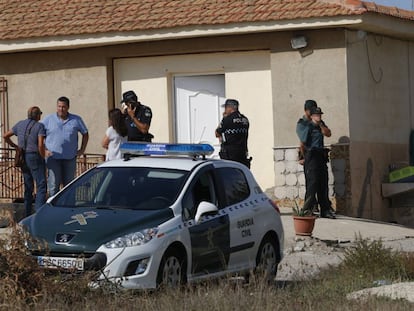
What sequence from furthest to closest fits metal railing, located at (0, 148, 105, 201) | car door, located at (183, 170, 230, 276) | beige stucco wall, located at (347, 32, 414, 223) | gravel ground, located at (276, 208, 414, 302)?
metal railing, located at (0, 148, 105, 201) < beige stucco wall, located at (347, 32, 414, 223) < car door, located at (183, 170, 230, 276) < gravel ground, located at (276, 208, 414, 302)

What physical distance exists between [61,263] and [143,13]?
10.2 m

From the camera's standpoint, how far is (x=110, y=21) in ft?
64.3

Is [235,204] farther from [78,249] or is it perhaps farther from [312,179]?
[312,179]

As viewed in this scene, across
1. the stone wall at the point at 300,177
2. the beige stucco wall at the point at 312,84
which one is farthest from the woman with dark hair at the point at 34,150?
the beige stucco wall at the point at 312,84

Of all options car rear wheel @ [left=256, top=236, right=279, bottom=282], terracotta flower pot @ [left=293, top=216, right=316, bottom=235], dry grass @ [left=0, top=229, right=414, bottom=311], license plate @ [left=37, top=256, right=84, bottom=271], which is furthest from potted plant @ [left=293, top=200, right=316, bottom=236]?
license plate @ [left=37, top=256, right=84, bottom=271]

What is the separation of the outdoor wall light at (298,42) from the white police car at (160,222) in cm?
650

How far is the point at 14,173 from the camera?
1980 cm

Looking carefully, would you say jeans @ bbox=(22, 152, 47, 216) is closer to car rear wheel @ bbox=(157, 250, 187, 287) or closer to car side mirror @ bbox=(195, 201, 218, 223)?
car side mirror @ bbox=(195, 201, 218, 223)

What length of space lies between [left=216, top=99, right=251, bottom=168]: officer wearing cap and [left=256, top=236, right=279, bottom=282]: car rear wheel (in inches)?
172

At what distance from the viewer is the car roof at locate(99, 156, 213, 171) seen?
Answer: 1164 cm

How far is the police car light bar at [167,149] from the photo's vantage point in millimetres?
11992

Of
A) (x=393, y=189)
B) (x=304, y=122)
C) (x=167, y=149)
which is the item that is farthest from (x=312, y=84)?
(x=167, y=149)

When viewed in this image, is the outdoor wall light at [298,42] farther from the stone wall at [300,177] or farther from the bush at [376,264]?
the bush at [376,264]

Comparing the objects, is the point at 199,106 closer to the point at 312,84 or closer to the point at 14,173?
the point at 312,84
